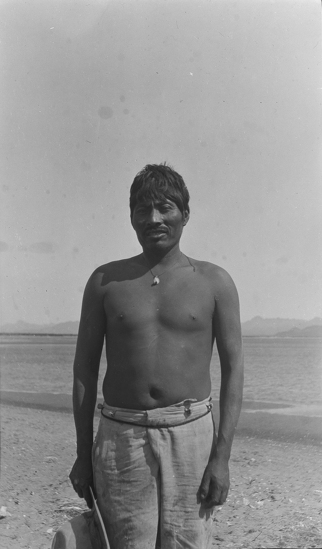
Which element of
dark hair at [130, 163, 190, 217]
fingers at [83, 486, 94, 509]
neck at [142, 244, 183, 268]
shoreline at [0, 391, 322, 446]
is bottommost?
shoreline at [0, 391, 322, 446]

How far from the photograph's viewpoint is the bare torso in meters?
2.31

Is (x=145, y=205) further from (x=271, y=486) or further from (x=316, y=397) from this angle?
(x=316, y=397)

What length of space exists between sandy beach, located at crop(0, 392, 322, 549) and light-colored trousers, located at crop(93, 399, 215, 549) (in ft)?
5.80

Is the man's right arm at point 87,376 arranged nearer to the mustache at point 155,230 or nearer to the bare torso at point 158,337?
the bare torso at point 158,337

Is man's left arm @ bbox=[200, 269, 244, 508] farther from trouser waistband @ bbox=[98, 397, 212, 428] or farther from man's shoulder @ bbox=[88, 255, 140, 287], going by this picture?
man's shoulder @ bbox=[88, 255, 140, 287]

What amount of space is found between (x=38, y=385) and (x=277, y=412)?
5.61m

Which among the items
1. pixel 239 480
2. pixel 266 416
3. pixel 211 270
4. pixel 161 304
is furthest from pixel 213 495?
pixel 266 416

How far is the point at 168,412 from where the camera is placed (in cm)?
226

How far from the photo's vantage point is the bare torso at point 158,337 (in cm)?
231

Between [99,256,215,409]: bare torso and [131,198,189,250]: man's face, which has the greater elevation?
[131,198,189,250]: man's face

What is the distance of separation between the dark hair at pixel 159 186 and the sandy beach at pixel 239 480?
245 centimetres

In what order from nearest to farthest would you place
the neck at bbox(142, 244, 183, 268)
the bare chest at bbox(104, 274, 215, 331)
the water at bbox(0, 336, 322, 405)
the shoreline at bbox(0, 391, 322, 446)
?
1. the bare chest at bbox(104, 274, 215, 331)
2. the neck at bbox(142, 244, 183, 268)
3. the shoreline at bbox(0, 391, 322, 446)
4. the water at bbox(0, 336, 322, 405)

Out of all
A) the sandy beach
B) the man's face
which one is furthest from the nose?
the sandy beach

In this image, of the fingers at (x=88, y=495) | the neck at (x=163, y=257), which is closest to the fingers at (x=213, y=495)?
the fingers at (x=88, y=495)
